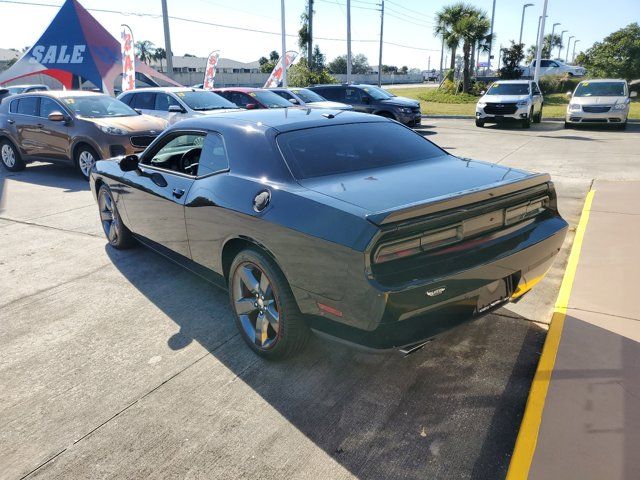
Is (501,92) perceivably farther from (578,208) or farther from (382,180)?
(382,180)

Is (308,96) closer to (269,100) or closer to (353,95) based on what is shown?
(353,95)

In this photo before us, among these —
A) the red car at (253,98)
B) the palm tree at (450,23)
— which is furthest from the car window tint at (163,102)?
the palm tree at (450,23)

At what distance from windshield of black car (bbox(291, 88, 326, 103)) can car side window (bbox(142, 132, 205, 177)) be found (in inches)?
476

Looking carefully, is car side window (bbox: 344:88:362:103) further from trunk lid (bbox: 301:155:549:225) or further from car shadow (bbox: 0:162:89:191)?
trunk lid (bbox: 301:155:549:225)

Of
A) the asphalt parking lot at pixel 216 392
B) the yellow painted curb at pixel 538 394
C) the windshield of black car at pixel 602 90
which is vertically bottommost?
the asphalt parking lot at pixel 216 392

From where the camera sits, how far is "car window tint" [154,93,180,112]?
39.8 feet

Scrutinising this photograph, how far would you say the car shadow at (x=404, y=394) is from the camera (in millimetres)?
2451

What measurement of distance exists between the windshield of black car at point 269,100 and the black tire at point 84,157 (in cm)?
591

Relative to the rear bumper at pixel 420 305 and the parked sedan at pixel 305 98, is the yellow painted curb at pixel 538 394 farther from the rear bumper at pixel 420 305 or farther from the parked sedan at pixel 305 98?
the parked sedan at pixel 305 98

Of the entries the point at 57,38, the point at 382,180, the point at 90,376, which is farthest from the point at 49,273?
the point at 57,38

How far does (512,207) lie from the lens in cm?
304

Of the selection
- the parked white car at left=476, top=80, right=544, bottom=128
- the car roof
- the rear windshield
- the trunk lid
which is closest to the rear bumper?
the trunk lid

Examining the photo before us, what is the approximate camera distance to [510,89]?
1842 centimetres

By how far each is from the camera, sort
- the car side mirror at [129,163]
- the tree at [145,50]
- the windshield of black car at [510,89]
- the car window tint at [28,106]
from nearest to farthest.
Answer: the car side mirror at [129,163] → the car window tint at [28,106] → the windshield of black car at [510,89] → the tree at [145,50]
